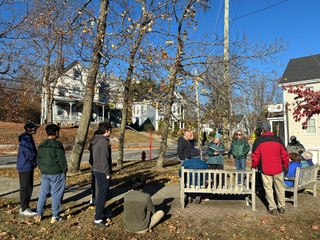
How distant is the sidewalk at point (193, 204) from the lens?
6.09 m

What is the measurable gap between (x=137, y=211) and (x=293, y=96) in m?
26.8

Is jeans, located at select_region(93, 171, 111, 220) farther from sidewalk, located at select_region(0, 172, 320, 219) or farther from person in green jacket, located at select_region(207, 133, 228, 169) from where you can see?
person in green jacket, located at select_region(207, 133, 228, 169)

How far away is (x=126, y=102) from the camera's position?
12930 millimetres

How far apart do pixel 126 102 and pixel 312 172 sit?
7.48 meters

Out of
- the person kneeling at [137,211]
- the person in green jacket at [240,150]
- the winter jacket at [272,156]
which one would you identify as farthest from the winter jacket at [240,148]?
the person kneeling at [137,211]

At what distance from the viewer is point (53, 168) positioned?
17.8ft

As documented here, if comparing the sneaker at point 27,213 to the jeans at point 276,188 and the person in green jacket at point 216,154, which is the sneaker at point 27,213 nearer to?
the jeans at point 276,188

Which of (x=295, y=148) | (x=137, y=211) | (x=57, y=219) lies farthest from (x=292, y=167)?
(x=57, y=219)

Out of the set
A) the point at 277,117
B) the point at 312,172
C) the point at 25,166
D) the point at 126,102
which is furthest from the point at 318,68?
the point at 25,166

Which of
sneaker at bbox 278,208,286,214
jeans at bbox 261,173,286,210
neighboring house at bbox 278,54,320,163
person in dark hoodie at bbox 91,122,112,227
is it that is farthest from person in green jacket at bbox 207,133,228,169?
neighboring house at bbox 278,54,320,163

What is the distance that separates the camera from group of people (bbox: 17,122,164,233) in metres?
5.02

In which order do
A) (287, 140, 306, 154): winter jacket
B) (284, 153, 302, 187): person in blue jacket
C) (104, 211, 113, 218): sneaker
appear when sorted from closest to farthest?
(104, 211, 113, 218): sneaker
(284, 153, 302, 187): person in blue jacket
(287, 140, 306, 154): winter jacket

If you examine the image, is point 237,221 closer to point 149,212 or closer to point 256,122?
point 149,212

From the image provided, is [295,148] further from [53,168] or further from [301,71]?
[301,71]
